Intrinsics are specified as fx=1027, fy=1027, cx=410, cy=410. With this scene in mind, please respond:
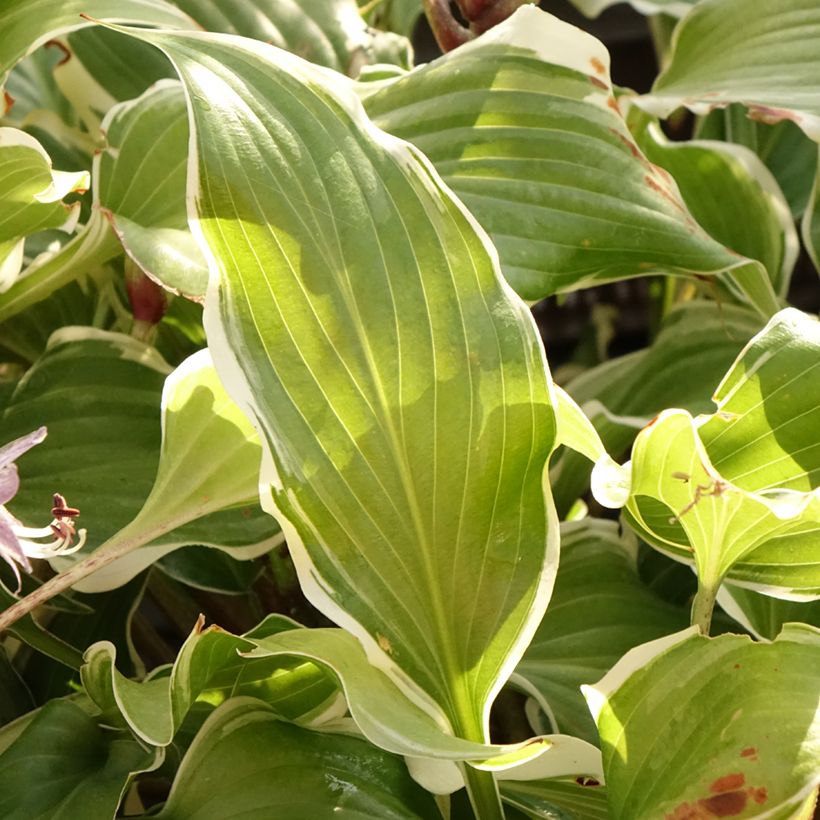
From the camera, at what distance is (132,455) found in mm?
471

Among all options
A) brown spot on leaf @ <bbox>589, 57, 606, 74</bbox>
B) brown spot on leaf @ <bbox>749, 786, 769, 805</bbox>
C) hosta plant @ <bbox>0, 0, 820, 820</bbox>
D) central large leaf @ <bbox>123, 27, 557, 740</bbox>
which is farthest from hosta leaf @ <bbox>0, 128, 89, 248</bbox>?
brown spot on leaf @ <bbox>749, 786, 769, 805</bbox>

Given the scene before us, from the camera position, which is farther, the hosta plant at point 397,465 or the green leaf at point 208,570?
the green leaf at point 208,570

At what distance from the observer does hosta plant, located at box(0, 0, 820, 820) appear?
313mm

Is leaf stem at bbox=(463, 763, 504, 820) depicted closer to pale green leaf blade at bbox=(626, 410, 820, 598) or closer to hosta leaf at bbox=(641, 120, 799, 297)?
pale green leaf blade at bbox=(626, 410, 820, 598)

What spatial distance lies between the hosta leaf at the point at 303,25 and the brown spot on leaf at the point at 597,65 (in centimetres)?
15

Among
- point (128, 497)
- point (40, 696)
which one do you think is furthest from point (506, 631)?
point (40, 696)

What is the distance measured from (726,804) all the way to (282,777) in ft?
0.49

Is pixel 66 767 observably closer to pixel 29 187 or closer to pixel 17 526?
pixel 17 526

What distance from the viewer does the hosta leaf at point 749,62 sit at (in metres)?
0.48

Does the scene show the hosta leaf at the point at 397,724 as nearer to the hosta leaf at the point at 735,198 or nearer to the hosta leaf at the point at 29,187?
the hosta leaf at the point at 29,187

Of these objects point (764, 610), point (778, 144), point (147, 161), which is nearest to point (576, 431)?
point (764, 610)

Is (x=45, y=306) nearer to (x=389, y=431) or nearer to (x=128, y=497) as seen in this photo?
(x=128, y=497)

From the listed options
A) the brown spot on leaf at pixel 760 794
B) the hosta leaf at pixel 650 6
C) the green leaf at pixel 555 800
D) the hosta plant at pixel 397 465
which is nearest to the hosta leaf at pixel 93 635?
the hosta plant at pixel 397 465

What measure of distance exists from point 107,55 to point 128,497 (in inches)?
11.0
